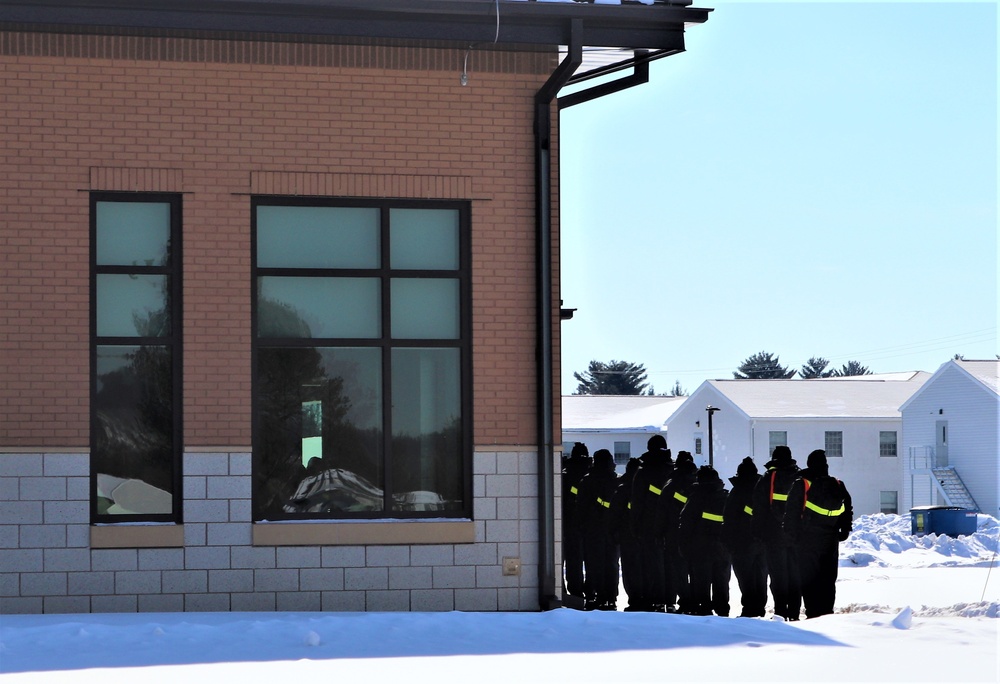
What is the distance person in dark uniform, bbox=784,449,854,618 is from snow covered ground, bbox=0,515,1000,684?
1.63 metres

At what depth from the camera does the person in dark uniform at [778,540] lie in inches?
509

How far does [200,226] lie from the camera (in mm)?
11195

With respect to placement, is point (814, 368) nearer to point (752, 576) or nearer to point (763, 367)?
point (763, 367)

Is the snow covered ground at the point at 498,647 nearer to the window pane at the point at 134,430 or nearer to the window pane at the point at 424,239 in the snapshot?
the window pane at the point at 134,430

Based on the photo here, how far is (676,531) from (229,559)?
4729mm

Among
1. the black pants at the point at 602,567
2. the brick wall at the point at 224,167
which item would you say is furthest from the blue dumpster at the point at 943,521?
the brick wall at the point at 224,167

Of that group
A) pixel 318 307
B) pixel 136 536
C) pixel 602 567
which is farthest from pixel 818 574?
pixel 136 536

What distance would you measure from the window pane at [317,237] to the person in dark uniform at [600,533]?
167 inches

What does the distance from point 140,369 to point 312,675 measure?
4127 mm

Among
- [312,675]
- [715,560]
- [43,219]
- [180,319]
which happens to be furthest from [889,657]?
[43,219]

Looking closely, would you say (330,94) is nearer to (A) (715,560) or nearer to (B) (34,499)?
(B) (34,499)

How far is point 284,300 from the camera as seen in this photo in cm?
1148

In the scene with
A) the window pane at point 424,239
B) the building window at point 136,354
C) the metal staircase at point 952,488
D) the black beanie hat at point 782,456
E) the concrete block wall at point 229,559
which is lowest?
the metal staircase at point 952,488

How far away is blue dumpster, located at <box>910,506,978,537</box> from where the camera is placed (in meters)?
32.8
